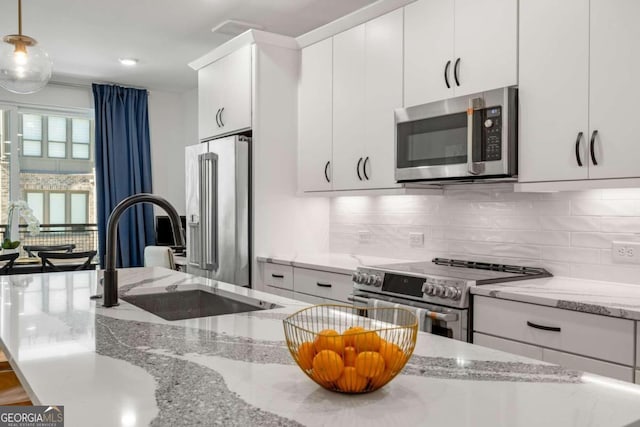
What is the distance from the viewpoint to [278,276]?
3.74 metres

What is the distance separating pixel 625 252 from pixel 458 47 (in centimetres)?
127

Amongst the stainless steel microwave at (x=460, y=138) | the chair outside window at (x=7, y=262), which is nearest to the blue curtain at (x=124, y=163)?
the chair outside window at (x=7, y=262)

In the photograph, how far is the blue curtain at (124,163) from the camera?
6.30 meters

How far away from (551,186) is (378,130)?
116 cm

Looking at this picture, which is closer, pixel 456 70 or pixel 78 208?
pixel 456 70

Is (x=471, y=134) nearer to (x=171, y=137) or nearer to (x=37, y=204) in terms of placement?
(x=171, y=137)

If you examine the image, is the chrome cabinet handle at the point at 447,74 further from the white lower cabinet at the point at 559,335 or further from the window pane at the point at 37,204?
the window pane at the point at 37,204

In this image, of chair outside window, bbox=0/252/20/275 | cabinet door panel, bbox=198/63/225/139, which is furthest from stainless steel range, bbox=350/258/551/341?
chair outside window, bbox=0/252/20/275

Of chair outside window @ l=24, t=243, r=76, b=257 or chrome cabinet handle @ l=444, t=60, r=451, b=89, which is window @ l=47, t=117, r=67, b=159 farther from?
chrome cabinet handle @ l=444, t=60, r=451, b=89

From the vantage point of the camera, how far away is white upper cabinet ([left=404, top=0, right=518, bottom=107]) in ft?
8.59

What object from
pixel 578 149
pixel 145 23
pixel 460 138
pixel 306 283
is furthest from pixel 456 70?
pixel 145 23

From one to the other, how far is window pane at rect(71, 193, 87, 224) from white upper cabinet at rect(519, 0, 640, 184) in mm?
5396

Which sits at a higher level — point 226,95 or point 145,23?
point 145,23

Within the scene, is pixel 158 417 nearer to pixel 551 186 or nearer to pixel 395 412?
pixel 395 412
